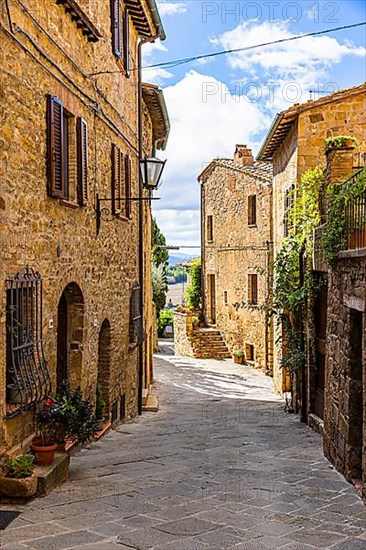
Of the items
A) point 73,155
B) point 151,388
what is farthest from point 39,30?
point 151,388

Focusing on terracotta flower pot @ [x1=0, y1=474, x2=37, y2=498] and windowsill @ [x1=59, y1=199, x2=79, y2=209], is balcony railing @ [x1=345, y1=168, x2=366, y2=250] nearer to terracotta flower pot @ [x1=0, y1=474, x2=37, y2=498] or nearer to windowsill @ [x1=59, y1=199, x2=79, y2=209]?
windowsill @ [x1=59, y1=199, x2=79, y2=209]

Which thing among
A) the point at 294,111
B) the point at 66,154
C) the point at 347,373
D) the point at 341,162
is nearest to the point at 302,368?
the point at 341,162

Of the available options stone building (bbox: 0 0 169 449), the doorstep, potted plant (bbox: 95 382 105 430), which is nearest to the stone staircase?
stone building (bbox: 0 0 169 449)

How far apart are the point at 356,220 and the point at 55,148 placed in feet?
10.8

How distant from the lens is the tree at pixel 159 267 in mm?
30897

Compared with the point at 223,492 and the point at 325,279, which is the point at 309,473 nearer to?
the point at 223,492

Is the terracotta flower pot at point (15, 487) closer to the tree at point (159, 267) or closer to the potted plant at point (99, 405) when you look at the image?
the potted plant at point (99, 405)

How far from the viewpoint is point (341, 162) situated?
9141 millimetres

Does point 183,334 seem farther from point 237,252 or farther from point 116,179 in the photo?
point 116,179

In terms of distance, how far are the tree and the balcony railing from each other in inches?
920

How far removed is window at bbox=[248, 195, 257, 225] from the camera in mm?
23312

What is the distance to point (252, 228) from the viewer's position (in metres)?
23.2

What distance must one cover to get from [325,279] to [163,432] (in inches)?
135

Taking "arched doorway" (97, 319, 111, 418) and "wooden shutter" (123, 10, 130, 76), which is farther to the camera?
"wooden shutter" (123, 10, 130, 76)
